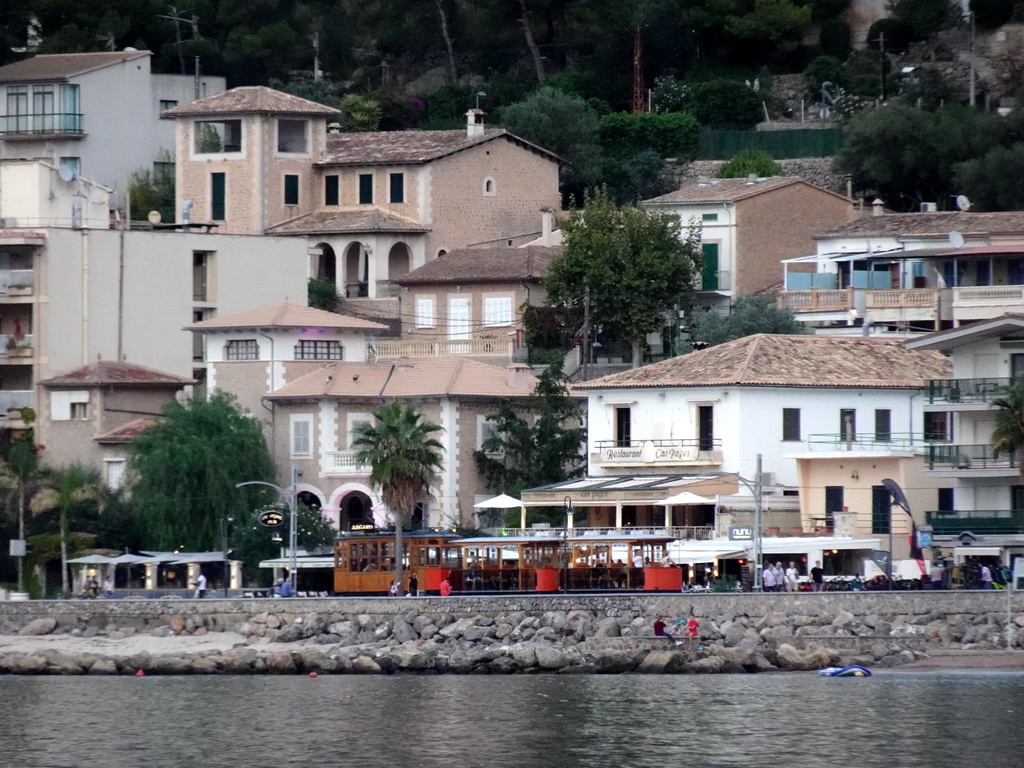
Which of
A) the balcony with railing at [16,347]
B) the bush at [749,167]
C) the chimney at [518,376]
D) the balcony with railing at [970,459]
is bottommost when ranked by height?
the balcony with railing at [970,459]

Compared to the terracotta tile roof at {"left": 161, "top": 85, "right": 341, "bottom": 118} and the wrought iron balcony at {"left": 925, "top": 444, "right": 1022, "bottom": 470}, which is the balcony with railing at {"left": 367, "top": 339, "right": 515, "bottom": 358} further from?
the wrought iron balcony at {"left": 925, "top": 444, "right": 1022, "bottom": 470}

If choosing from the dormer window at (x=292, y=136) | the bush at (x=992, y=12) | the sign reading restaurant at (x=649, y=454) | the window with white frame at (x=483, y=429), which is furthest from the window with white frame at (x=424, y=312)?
the bush at (x=992, y=12)

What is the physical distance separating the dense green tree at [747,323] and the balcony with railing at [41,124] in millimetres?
27934

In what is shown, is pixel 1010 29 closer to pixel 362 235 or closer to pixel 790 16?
pixel 790 16

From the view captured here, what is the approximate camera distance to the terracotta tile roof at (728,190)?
292ft

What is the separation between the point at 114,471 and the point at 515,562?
17.3 m

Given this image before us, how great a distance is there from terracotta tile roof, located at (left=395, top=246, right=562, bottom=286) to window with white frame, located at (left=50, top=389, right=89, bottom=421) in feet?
39.1

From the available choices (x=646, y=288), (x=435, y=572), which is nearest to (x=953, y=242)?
(x=646, y=288)

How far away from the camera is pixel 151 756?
51812 millimetres

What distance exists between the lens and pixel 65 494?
3071 inches

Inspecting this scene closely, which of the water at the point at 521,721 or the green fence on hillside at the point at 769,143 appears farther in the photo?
the green fence on hillside at the point at 769,143

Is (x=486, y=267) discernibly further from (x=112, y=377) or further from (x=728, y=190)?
(x=112, y=377)

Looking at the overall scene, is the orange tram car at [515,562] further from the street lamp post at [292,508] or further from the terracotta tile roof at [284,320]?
the terracotta tile roof at [284,320]

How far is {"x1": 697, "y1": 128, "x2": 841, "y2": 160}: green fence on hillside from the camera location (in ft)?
333
